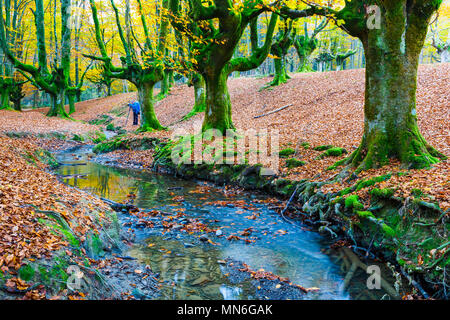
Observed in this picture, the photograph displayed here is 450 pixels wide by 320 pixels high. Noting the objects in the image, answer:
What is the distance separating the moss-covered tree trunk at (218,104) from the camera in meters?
12.4

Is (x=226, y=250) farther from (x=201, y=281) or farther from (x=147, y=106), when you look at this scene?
(x=147, y=106)

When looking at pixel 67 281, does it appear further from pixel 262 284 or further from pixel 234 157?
pixel 234 157

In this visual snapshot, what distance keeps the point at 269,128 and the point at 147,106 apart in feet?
27.2

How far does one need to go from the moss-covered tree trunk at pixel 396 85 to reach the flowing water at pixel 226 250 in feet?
8.67

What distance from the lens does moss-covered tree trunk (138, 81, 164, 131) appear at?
18312 millimetres

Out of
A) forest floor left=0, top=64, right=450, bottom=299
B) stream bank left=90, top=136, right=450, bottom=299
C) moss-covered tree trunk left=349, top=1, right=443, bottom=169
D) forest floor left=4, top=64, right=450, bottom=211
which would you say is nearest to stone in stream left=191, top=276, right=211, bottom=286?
forest floor left=0, top=64, right=450, bottom=299

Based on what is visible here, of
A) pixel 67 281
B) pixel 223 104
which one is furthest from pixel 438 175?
pixel 223 104

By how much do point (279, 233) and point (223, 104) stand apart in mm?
7478

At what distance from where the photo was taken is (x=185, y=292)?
4.27m

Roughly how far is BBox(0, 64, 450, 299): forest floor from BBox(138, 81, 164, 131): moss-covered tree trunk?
142 centimetres

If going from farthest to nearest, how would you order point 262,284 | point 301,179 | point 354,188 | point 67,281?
1. point 301,179
2. point 354,188
3. point 262,284
4. point 67,281

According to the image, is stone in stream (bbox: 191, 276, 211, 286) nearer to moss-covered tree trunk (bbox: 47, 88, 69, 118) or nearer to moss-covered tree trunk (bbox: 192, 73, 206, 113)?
moss-covered tree trunk (bbox: 192, 73, 206, 113)

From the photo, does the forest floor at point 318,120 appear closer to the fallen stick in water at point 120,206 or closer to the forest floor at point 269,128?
the forest floor at point 269,128

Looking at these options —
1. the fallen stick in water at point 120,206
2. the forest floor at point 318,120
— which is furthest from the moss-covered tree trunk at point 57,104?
the fallen stick in water at point 120,206
